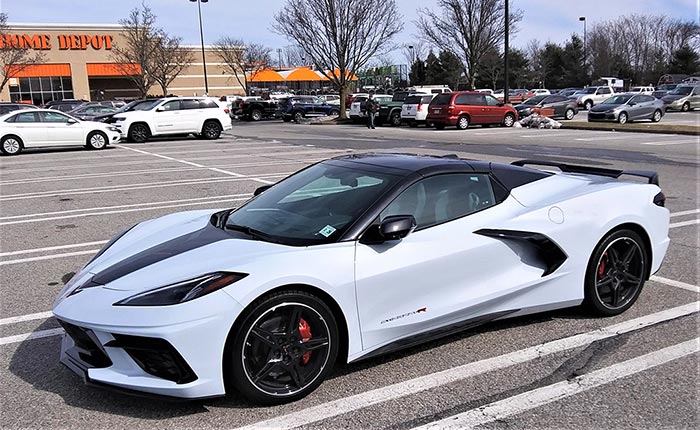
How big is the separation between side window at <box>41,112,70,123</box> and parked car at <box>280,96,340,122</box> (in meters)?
21.2

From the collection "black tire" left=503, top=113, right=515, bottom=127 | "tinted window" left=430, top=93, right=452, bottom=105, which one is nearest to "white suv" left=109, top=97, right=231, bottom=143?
"tinted window" left=430, top=93, right=452, bottom=105

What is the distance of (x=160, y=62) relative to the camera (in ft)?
164

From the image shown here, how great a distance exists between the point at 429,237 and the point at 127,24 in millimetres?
54670

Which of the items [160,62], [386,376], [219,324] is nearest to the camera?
[219,324]

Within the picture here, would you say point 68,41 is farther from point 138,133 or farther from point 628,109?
point 628,109

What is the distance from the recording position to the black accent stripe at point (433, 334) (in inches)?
144

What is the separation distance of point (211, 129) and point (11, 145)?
7391mm

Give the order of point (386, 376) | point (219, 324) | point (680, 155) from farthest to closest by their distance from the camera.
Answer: point (680, 155) < point (386, 376) < point (219, 324)

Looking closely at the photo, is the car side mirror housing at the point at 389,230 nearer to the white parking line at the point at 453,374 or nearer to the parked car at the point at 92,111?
the white parking line at the point at 453,374

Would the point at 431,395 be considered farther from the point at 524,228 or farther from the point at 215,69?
the point at 215,69

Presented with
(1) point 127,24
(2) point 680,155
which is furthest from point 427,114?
(1) point 127,24

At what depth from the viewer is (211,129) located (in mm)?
24062

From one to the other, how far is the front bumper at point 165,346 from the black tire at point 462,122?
2597 cm

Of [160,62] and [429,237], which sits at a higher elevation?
[160,62]
